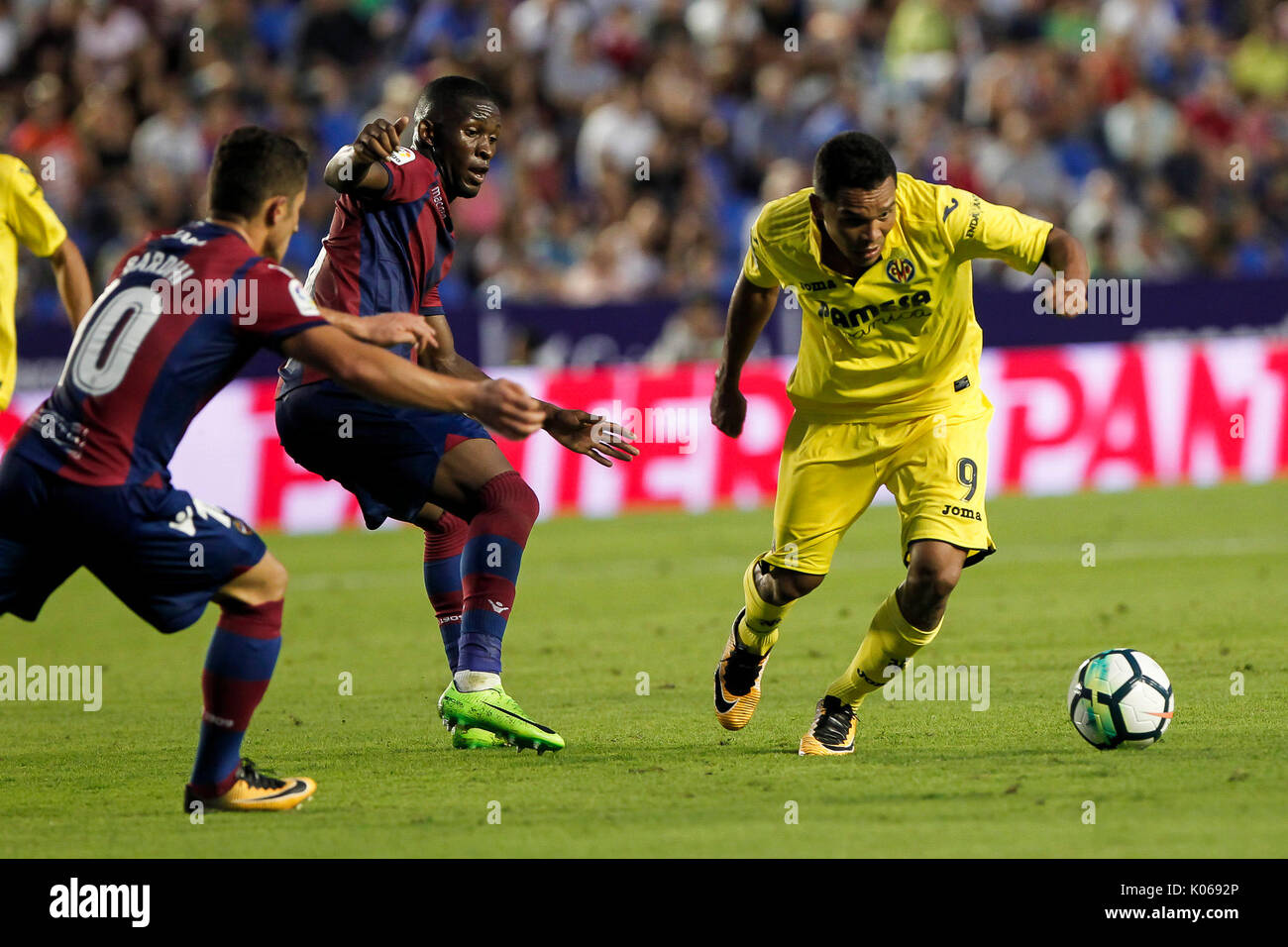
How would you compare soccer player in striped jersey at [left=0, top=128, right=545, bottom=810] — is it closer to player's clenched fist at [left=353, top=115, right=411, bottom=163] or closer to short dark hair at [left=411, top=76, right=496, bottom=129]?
player's clenched fist at [left=353, top=115, right=411, bottom=163]

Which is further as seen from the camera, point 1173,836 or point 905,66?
point 905,66

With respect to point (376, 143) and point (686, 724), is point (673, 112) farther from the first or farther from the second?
point (376, 143)

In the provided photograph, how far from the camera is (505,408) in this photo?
545 centimetres

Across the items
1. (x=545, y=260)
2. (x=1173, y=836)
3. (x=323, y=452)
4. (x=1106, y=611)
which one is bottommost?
(x=1173, y=836)

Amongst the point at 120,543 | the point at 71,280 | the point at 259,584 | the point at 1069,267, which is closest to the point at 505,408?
the point at 259,584

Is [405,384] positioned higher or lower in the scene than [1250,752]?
higher

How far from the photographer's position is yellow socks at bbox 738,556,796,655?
7.00m

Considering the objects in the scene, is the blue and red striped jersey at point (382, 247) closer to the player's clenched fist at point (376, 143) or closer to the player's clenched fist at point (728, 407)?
the player's clenched fist at point (376, 143)

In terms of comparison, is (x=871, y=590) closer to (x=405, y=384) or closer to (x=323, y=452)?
(x=323, y=452)

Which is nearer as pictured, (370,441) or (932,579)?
(932,579)

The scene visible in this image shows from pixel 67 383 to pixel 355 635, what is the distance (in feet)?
16.6

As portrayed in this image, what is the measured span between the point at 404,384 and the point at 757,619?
2.15 m

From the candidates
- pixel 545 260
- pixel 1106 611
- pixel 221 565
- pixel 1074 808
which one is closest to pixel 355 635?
pixel 1106 611

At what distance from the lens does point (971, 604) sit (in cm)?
1067
